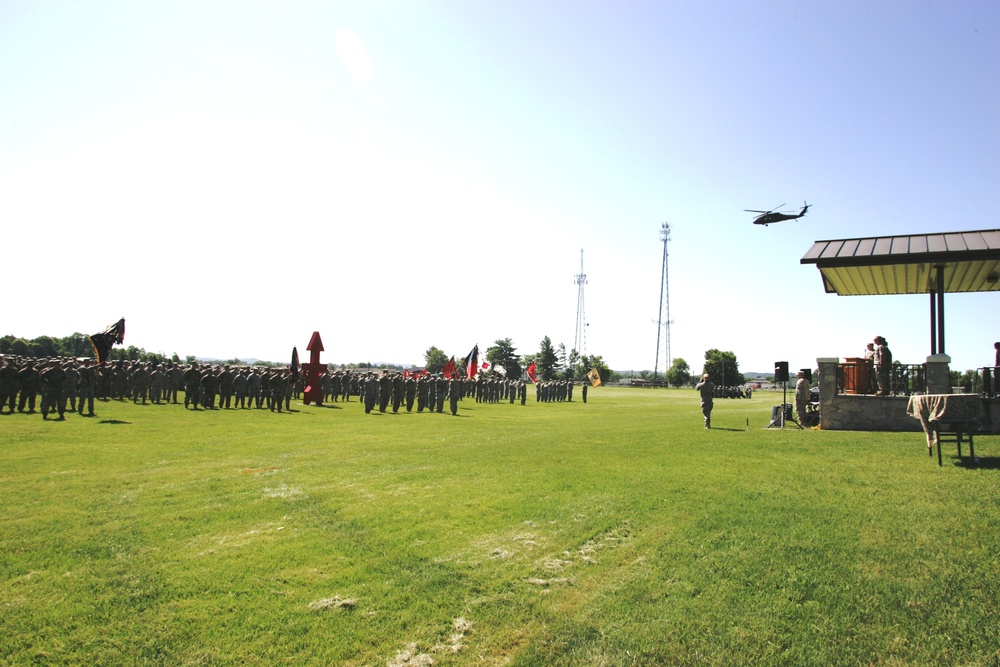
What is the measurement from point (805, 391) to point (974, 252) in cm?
584

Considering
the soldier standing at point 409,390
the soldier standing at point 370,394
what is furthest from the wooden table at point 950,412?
the soldier standing at point 409,390

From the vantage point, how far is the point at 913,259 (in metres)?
13.3

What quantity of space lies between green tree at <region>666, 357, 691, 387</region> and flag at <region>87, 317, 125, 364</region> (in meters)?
102

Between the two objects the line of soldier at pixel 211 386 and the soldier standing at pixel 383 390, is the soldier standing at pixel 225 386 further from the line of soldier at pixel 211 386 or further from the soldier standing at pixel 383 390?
the soldier standing at pixel 383 390

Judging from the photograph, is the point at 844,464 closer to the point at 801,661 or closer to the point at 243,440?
the point at 801,661

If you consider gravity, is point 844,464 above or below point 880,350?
below

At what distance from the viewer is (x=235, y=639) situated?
13.9 ft

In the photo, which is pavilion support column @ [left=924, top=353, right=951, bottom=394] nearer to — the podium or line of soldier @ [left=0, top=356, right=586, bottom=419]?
the podium

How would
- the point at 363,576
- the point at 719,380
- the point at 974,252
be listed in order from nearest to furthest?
the point at 363,576, the point at 974,252, the point at 719,380

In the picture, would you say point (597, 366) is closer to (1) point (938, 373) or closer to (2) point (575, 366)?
(2) point (575, 366)

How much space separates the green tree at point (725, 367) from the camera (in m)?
98.3

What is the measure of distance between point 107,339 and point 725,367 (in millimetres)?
93683

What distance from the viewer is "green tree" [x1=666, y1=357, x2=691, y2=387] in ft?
374

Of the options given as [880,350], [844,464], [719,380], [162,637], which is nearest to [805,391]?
[880,350]
